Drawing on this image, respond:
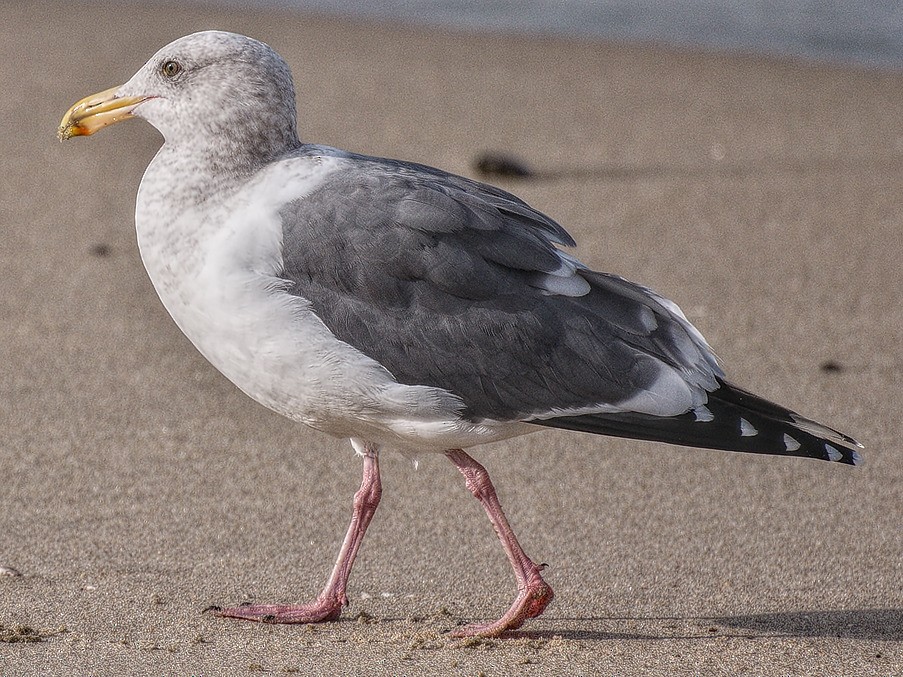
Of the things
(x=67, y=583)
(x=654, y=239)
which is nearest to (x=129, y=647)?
(x=67, y=583)

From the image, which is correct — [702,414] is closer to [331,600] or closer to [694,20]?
[331,600]

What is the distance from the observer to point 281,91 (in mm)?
3885

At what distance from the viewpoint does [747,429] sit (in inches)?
146

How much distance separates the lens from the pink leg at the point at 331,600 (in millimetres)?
3889

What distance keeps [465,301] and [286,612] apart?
1046 mm

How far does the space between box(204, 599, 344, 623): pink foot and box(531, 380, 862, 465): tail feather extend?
2.71ft

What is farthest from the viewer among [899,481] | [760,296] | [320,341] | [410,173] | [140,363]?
[760,296]

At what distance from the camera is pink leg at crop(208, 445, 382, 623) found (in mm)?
3889

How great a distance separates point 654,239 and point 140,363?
3.01 m

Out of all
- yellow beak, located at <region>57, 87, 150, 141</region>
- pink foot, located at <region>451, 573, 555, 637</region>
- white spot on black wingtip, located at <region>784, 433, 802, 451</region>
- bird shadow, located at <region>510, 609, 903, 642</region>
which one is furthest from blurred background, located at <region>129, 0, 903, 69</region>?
pink foot, located at <region>451, 573, 555, 637</region>

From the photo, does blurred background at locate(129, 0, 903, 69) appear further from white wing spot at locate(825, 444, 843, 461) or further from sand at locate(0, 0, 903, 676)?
white wing spot at locate(825, 444, 843, 461)

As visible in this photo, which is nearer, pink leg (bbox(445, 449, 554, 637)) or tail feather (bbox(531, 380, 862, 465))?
tail feather (bbox(531, 380, 862, 465))

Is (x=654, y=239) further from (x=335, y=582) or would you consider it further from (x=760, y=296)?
(x=335, y=582)

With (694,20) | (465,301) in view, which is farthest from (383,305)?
(694,20)
